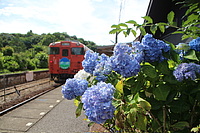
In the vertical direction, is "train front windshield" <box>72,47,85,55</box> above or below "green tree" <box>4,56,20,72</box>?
above

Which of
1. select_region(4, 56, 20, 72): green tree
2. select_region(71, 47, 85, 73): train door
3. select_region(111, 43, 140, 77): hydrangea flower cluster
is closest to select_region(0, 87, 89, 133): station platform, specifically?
select_region(111, 43, 140, 77): hydrangea flower cluster

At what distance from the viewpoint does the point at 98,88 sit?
3.46 feet

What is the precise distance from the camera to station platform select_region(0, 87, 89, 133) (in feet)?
14.6

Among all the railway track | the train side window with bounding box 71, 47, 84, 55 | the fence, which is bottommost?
the railway track

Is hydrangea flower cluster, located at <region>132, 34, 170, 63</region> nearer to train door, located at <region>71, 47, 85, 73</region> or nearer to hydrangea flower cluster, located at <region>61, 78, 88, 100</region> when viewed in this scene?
hydrangea flower cluster, located at <region>61, 78, 88, 100</region>

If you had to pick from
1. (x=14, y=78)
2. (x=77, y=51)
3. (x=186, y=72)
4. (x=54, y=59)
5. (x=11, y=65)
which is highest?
(x=77, y=51)

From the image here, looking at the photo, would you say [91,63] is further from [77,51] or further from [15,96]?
[77,51]

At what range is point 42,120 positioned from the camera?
516 centimetres

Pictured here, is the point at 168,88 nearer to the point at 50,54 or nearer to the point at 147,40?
the point at 147,40

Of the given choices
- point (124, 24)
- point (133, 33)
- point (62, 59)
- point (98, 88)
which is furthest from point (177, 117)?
point (62, 59)

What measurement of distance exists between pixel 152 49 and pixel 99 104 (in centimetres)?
52

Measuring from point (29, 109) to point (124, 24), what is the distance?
19.0 ft

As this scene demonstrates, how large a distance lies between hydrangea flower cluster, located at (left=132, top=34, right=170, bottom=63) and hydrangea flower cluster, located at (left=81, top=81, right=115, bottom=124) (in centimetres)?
36

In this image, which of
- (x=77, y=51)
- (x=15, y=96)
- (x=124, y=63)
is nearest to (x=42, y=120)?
(x=15, y=96)
